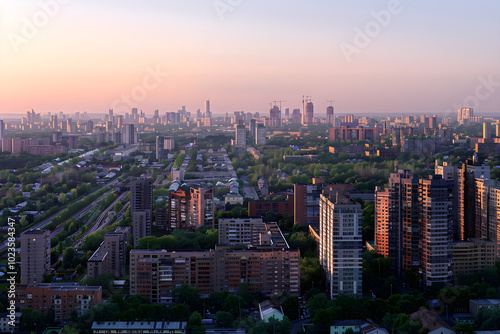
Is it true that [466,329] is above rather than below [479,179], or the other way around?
below

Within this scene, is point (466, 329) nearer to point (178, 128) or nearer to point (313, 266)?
point (313, 266)

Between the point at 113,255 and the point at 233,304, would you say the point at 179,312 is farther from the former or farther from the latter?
the point at 113,255

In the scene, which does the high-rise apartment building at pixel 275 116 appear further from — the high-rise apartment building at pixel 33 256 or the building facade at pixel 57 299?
the building facade at pixel 57 299

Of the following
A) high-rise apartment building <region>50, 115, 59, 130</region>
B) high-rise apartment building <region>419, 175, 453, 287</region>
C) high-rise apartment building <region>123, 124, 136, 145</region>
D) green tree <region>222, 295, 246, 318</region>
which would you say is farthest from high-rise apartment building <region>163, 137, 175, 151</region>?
green tree <region>222, 295, 246, 318</region>

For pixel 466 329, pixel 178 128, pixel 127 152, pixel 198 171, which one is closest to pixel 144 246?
pixel 466 329

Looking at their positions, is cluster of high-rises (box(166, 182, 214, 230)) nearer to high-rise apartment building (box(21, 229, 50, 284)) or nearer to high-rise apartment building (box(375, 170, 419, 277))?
high-rise apartment building (box(21, 229, 50, 284))

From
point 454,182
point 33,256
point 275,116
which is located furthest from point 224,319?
point 275,116
